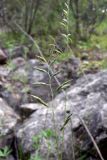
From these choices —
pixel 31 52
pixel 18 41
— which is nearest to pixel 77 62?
pixel 31 52

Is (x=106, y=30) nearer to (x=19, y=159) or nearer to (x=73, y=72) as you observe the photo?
(x=73, y=72)

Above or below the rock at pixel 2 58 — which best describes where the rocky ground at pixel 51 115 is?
below

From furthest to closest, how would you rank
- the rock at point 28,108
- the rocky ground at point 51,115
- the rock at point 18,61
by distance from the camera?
the rock at point 18,61
the rock at point 28,108
the rocky ground at point 51,115

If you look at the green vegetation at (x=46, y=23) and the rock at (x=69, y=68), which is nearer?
the rock at (x=69, y=68)

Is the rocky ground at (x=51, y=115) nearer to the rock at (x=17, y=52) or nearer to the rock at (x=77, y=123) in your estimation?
the rock at (x=77, y=123)

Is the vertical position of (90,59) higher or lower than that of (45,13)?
lower

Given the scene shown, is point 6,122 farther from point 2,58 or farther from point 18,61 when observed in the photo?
point 2,58

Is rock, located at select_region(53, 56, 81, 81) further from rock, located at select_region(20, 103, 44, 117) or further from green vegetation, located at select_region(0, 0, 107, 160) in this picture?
rock, located at select_region(20, 103, 44, 117)

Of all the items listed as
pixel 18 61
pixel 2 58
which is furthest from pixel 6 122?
pixel 2 58

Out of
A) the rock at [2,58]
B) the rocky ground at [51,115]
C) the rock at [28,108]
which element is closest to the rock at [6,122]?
the rocky ground at [51,115]
